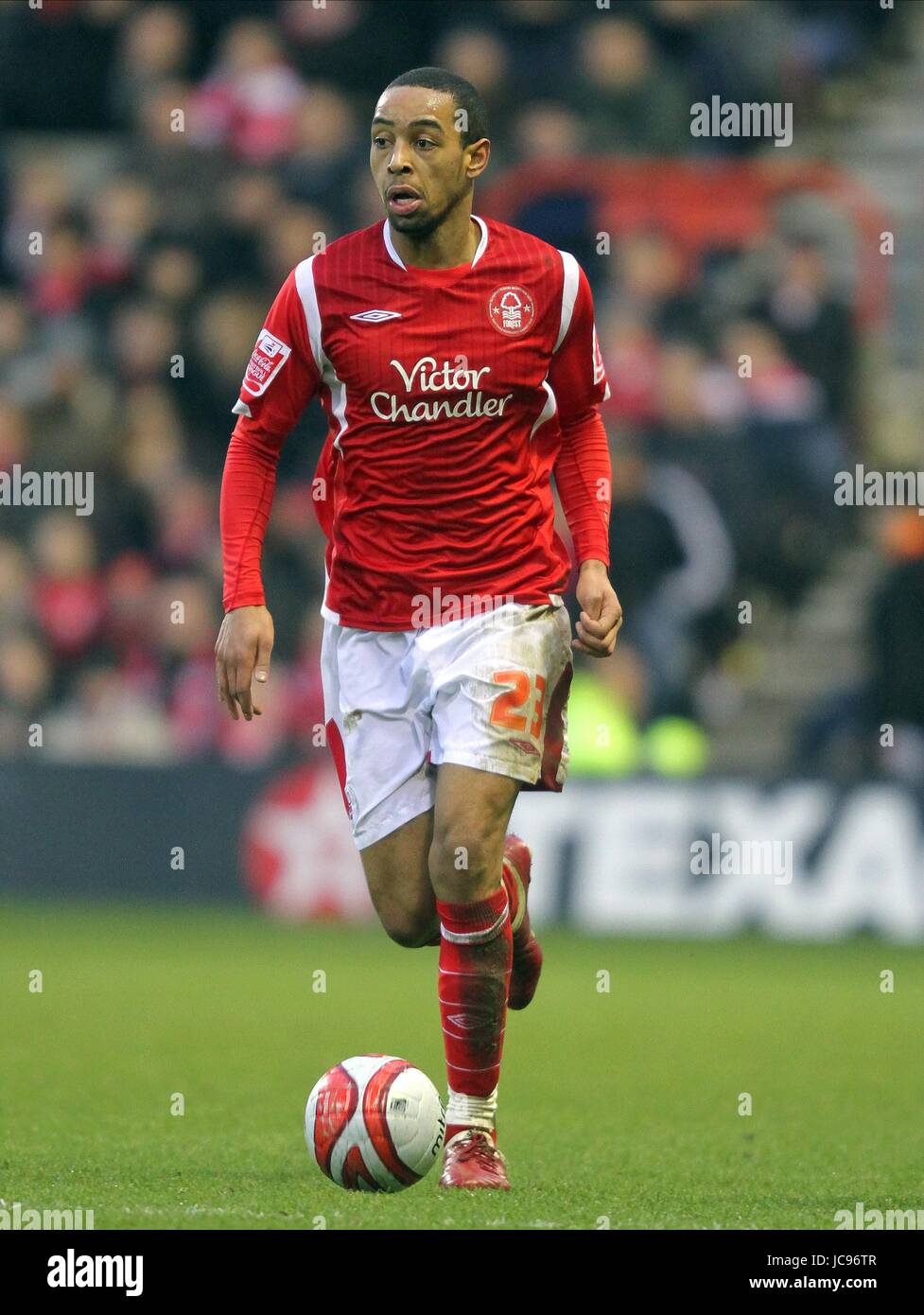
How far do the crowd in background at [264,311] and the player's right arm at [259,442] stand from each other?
652 centimetres

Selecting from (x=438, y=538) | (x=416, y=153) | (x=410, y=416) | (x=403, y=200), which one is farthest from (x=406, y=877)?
(x=416, y=153)

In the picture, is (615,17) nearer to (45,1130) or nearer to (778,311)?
(778,311)

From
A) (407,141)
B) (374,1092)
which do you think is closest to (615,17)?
(407,141)

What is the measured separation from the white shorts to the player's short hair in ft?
3.80

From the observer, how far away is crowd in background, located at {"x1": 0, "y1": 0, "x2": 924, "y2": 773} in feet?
42.2

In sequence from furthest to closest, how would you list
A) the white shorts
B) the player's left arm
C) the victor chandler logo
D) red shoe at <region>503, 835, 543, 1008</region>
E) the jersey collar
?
1. red shoe at <region>503, 835, 543, 1008</region>
2. the player's left arm
3. the jersey collar
4. the victor chandler logo
5. the white shorts

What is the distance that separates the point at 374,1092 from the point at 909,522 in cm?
826

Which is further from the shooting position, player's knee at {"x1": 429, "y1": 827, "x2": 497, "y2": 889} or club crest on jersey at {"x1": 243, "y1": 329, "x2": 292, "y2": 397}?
club crest on jersey at {"x1": 243, "y1": 329, "x2": 292, "y2": 397}

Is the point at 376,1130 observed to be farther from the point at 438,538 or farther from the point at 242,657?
the point at 438,538

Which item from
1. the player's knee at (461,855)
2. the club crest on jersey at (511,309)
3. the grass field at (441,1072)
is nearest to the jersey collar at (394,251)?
the club crest on jersey at (511,309)

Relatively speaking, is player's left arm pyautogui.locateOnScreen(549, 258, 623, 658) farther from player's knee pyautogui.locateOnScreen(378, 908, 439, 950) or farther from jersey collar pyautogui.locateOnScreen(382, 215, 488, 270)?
player's knee pyautogui.locateOnScreen(378, 908, 439, 950)

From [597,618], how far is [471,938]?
83 cm

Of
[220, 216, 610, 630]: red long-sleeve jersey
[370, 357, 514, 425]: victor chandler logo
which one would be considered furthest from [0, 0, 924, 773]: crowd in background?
[370, 357, 514, 425]: victor chandler logo

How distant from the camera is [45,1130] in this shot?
635cm
